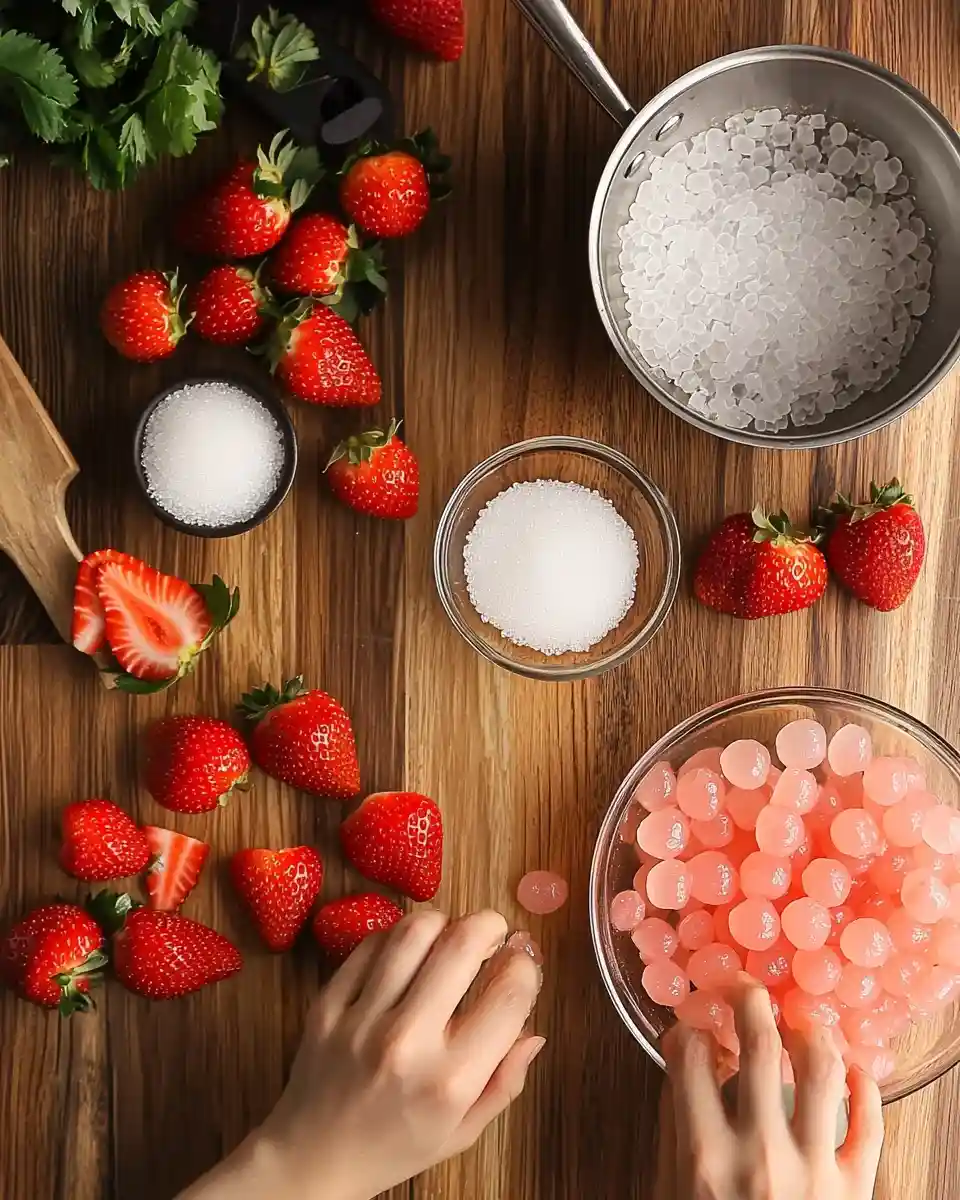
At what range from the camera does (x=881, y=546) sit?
1.05 m

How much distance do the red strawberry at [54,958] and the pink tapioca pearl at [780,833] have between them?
22.8 inches

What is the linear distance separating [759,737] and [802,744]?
5 centimetres

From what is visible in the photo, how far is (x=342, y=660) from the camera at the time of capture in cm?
110

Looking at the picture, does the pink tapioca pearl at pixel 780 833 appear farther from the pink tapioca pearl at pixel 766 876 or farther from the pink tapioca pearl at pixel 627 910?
the pink tapioca pearl at pixel 627 910

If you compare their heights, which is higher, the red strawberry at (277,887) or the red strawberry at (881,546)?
the red strawberry at (881,546)

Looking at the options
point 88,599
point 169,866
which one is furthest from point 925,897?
point 88,599


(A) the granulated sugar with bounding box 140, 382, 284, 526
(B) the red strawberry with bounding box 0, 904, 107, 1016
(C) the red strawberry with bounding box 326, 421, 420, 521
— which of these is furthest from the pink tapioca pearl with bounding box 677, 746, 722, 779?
(B) the red strawberry with bounding box 0, 904, 107, 1016

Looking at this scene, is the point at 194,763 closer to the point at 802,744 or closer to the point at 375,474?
the point at 375,474

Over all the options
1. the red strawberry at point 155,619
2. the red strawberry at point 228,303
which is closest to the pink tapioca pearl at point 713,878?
the red strawberry at point 155,619


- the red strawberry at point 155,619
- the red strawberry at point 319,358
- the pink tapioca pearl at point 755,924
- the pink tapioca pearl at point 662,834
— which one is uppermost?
the red strawberry at point 319,358

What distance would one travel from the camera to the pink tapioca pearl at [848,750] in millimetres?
1062

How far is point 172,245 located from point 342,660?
1.30 ft

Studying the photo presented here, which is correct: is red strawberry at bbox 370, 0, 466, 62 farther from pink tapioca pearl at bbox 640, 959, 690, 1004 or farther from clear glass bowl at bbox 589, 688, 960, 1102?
pink tapioca pearl at bbox 640, 959, 690, 1004

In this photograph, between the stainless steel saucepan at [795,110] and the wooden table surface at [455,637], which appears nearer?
the stainless steel saucepan at [795,110]
